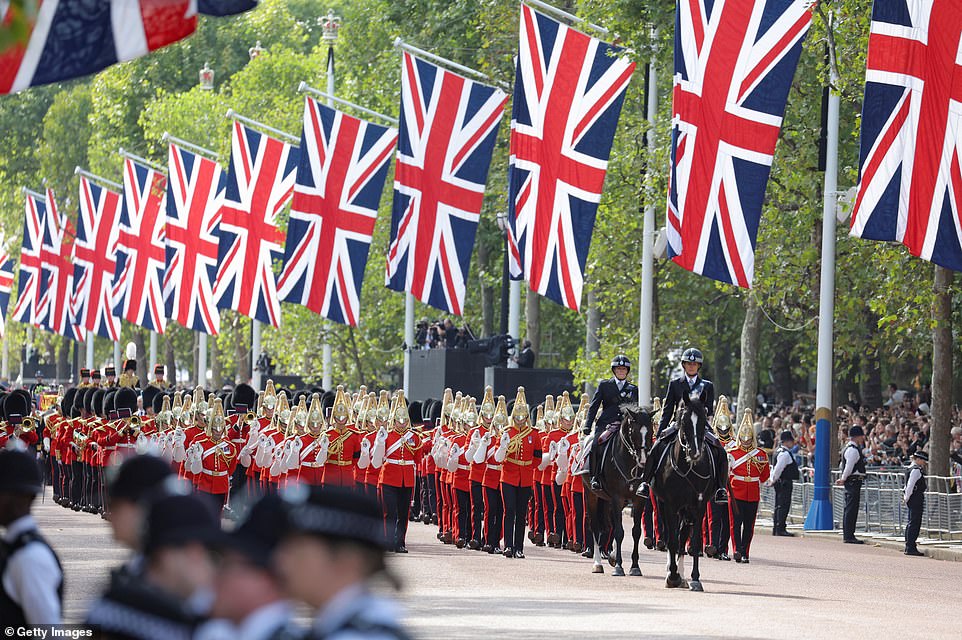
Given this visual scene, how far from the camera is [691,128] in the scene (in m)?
24.6

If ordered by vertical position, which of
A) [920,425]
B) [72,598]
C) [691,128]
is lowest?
[72,598]

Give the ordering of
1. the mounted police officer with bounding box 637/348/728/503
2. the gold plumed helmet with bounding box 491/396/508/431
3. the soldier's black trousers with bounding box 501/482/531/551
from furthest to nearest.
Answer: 1. the gold plumed helmet with bounding box 491/396/508/431
2. the soldier's black trousers with bounding box 501/482/531/551
3. the mounted police officer with bounding box 637/348/728/503

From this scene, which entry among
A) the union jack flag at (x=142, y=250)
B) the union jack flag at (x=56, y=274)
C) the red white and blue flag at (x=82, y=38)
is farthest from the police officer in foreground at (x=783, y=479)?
the union jack flag at (x=56, y=274)

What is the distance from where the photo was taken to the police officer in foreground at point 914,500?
26.0 meters

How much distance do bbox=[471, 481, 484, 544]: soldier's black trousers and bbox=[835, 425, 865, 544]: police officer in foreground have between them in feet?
21.3

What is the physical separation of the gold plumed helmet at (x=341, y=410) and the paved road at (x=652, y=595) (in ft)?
6.21

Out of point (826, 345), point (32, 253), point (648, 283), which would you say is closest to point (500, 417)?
point (826, 345)

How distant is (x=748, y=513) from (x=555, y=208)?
564 cm

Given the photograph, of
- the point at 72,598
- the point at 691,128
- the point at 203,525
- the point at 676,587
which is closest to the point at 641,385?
the point at 691,128

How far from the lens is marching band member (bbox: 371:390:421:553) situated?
23.5 m

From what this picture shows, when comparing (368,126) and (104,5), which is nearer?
(104,5)

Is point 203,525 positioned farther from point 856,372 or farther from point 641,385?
point 856,372

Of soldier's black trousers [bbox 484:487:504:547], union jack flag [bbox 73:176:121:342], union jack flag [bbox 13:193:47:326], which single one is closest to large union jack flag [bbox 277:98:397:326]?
soldier's black trousers [bbox 484:487:504:547]

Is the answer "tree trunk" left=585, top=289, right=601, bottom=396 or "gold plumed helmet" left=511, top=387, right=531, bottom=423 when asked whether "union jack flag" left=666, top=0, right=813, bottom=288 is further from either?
"tree trunk" left=585, top=289, right=601, bottom=396
